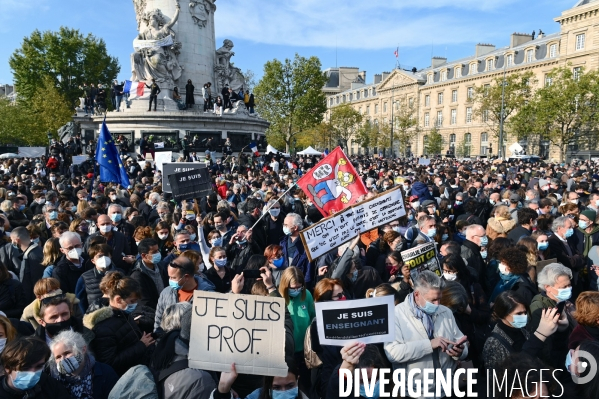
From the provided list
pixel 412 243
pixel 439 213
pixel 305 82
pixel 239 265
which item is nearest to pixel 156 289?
pixel 239 265

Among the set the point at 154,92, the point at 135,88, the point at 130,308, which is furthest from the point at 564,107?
the point at 130,308

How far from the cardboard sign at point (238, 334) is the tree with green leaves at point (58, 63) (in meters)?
61.5

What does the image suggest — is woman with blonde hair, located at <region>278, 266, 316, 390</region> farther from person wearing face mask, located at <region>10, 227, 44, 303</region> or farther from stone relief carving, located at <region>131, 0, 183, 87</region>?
stone relief carving, located at <region>131, 0, 183, 87</region>

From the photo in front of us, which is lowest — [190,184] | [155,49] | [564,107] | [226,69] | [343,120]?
[190,184]

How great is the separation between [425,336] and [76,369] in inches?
104

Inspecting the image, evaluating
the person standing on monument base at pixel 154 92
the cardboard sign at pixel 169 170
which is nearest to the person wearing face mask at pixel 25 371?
the cardboard sign at pixel 169 170

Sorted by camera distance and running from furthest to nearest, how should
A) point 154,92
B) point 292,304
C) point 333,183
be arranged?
point 154,92 < point 333,183 < point 292,304

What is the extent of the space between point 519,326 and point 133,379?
10.3 ft

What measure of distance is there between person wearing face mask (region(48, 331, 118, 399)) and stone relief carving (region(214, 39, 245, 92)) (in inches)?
1273

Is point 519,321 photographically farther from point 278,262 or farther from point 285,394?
point 278,262

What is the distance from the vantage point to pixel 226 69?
3431 cm

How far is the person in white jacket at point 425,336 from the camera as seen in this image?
3756 mm

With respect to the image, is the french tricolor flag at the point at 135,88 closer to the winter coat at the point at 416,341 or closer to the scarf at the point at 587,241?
the scarf at the point at 587,241

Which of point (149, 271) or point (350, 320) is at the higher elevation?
point (350, 320)
